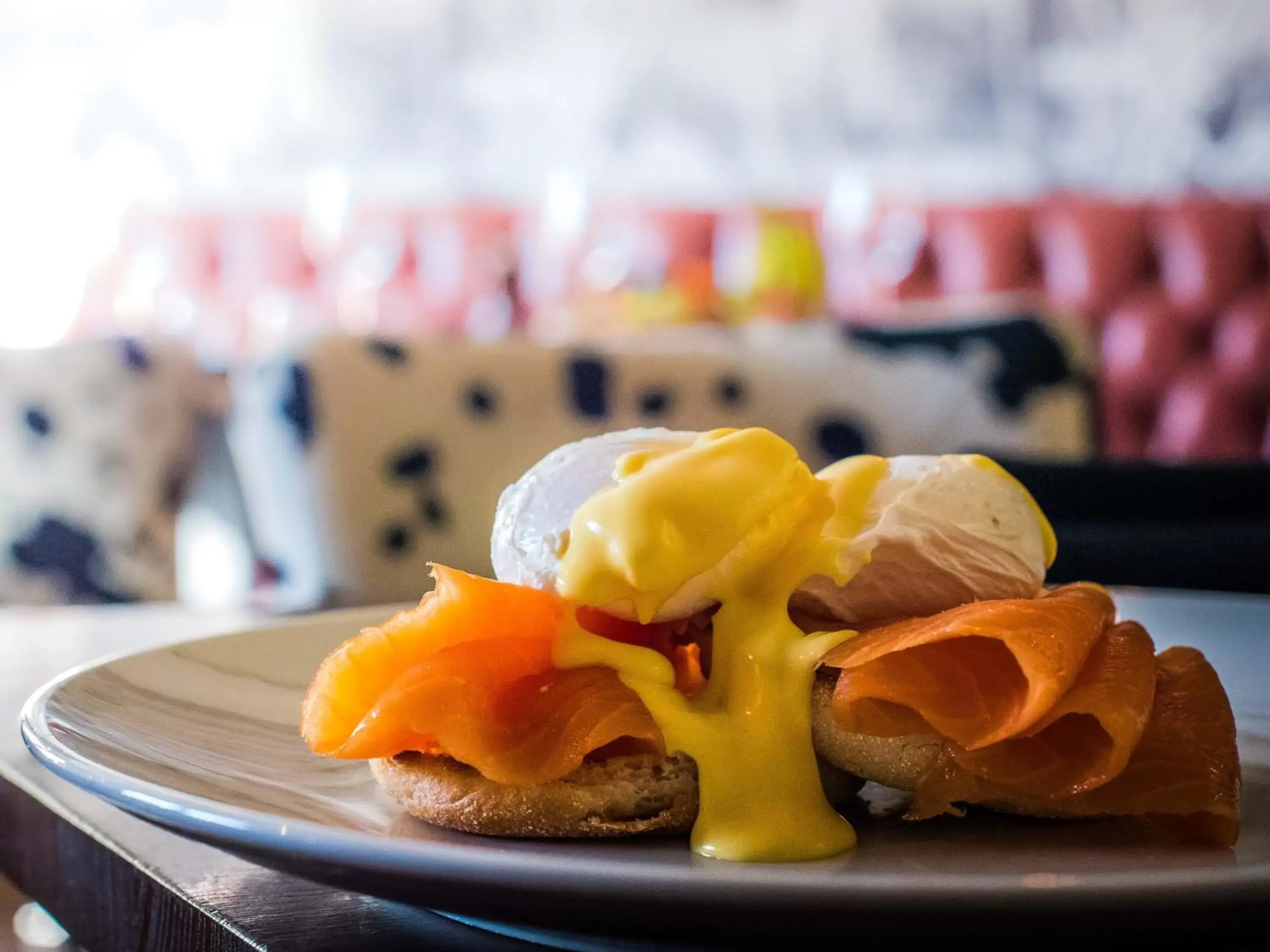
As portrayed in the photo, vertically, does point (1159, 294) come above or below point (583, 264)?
below

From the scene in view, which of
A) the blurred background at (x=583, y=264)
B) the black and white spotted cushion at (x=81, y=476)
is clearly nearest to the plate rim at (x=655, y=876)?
the blurred background at (x=583, y=264)

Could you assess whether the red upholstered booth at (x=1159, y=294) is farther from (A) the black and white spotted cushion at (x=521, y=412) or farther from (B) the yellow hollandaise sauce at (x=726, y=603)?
(B) the yellow hollandaise sauce at (x=726, y=603)

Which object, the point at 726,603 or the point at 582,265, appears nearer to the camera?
the point at 726,603

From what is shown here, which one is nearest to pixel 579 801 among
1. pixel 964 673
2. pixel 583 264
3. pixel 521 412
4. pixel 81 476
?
pixel 964 673

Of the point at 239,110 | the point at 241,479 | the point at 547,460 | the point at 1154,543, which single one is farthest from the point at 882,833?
the point at 239,110

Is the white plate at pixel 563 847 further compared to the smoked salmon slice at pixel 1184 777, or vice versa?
the smoked salmon slice at pixel 1184 777

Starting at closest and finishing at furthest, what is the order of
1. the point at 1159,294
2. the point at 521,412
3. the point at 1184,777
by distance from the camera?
the point at 1184,777, the point at 521,412, the point at 1159,294

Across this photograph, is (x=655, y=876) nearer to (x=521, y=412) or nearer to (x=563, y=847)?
(x=563, y=847)
